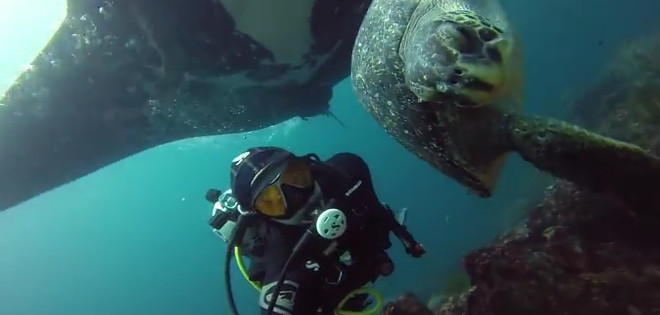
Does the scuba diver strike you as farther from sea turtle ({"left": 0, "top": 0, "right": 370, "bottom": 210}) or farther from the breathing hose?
sea turtle ({"left": 0, "top": 0, "right": 370, "bottom": 210})

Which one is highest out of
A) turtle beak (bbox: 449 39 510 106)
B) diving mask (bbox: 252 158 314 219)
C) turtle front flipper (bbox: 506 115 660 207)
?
turtle beak (bbox: 449 39 510 106)

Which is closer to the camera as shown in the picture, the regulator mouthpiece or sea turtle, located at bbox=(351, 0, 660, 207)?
sea turtle, located at bbox=(351, 0, 660, 207)

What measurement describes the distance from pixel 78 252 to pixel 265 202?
324 feet

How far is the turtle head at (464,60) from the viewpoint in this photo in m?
1.95

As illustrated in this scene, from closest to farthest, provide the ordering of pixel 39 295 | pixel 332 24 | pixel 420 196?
pixel 332 24 → pixel 420 196 → pixel 39 295

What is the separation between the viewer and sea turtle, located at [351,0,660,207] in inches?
78.6

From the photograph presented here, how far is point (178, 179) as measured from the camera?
238 feet

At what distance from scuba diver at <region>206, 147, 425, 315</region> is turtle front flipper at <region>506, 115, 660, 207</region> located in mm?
1093

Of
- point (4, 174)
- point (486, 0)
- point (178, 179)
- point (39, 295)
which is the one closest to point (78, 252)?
point (39, 295)

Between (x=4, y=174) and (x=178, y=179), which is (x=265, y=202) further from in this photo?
(x=178, y=179)

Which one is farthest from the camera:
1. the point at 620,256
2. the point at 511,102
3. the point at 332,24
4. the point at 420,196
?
the point at 420,196

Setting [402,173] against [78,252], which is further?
[78,252]

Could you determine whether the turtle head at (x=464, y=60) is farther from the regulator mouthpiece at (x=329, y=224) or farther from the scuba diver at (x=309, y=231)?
the scuba diver at (x=309, y=231)

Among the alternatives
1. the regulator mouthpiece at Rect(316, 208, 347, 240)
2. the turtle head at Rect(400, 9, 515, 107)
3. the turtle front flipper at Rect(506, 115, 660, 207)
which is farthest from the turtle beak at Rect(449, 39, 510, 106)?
the regulator mouthpiece at Rect(316, 208, 347, 240)
